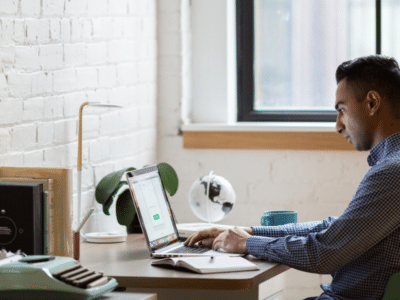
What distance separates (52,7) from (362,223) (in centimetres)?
125

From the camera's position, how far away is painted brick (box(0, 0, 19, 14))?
195 cm

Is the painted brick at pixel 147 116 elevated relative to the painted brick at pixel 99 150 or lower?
elevated

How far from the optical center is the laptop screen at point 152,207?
206 cm

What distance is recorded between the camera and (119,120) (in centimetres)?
277

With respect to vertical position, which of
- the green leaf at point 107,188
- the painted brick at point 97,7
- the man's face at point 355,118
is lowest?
the green leaf at point 107,188

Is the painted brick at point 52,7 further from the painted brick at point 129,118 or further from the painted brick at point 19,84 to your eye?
the painted brick at point 129,118

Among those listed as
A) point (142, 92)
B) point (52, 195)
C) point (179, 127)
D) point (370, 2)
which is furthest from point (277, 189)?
point (52, 195)

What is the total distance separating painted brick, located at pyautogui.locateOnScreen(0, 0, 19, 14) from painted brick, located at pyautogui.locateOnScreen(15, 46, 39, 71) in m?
0.11

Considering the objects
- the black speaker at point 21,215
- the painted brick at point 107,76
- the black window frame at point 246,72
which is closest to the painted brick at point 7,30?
the black speaker at point 21,215

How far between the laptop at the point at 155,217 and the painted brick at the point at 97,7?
0.71 m

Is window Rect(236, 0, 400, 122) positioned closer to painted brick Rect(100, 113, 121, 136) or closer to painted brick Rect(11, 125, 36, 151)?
painted brick Rect(100, 113, 121, 136)

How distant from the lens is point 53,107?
7.34 feet

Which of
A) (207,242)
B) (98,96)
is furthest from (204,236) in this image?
(98,96)

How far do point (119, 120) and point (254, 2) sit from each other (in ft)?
3.55
